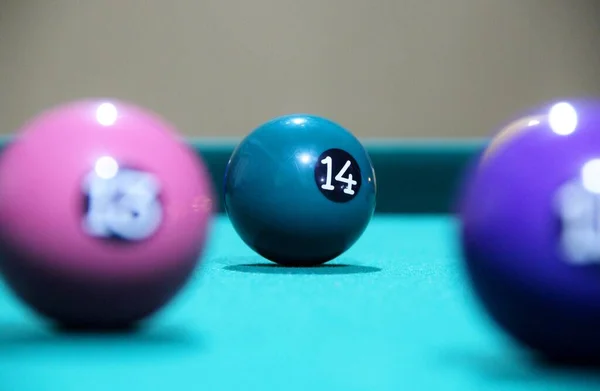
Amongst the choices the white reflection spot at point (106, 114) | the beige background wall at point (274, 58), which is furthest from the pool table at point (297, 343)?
the beige background wall at point (274, 58)

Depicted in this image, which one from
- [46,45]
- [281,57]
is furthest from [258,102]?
[46,45]

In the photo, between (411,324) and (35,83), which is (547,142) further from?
(35,83)

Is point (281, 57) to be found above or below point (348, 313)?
above

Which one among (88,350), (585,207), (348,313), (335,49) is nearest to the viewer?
(585,207)

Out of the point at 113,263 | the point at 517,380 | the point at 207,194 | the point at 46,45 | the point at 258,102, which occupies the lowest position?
the point at 517,380

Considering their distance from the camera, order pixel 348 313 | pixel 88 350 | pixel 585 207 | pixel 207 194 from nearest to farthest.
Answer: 1. pixel 585 207
2. pixel 88 350
3. pixel 207 194
4. pixel 348 313

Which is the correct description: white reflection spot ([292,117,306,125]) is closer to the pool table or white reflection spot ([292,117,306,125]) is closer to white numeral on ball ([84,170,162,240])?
the pool table

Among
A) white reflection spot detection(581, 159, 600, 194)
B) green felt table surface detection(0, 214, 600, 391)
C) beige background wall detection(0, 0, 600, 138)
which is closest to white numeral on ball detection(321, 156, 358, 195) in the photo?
green felt table surface detection(0, 214, 600, 391)

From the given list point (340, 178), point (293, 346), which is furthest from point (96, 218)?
point (340, 178)
